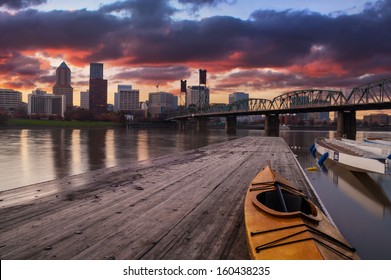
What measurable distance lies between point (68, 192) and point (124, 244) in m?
6.12

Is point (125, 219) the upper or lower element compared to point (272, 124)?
lower

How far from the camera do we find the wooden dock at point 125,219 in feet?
20.9

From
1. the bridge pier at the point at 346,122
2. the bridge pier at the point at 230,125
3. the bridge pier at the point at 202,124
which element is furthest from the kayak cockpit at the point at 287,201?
the bridge pier at the point at 202,124

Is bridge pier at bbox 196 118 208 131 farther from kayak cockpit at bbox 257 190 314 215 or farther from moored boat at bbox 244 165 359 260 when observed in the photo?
moored boat at bbox 244 165 359 260

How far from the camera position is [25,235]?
23.4 ft

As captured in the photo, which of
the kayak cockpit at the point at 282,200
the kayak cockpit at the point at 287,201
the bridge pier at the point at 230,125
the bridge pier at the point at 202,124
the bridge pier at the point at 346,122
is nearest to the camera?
the kayak cockpit at the point at 282,200

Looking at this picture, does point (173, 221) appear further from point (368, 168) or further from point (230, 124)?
point (230, 124)

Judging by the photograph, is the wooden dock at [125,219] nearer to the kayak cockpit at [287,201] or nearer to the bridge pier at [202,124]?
the kayak cockpit at [287,201]

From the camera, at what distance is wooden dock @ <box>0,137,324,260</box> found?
20.9 feet

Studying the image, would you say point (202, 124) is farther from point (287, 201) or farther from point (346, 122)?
point (287, 201)

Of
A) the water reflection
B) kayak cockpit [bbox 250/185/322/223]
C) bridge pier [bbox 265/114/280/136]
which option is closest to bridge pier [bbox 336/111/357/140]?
bridge pier [bbox 265/114/280/136]

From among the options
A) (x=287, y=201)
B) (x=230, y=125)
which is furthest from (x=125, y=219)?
(x=230, y=125)

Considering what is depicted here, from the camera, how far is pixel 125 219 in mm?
8453
